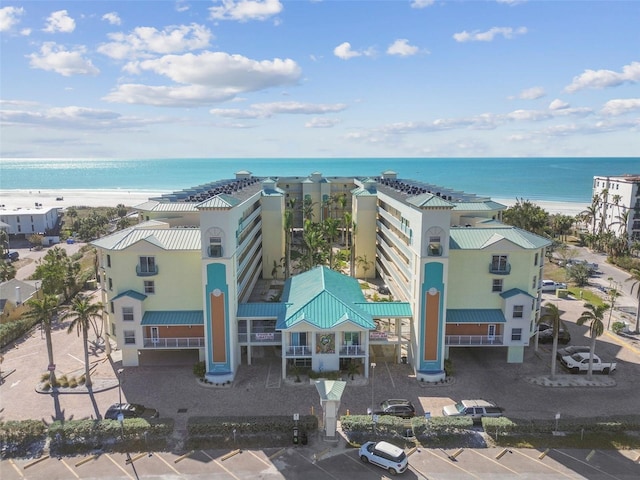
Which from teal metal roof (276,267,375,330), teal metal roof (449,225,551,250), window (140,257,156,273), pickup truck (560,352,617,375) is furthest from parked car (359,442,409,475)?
window (140,257,156,273)

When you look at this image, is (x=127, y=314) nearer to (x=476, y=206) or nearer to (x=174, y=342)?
(x=174, y=342)

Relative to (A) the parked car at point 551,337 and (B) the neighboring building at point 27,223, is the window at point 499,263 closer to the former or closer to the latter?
(A) the parked car at point 551,337

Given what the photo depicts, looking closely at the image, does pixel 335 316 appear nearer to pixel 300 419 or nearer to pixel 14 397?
pixel 300 419

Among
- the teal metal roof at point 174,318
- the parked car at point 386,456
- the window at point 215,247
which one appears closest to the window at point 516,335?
the parked car at point 386,456

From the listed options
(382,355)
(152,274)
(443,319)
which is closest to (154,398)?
(152,274)

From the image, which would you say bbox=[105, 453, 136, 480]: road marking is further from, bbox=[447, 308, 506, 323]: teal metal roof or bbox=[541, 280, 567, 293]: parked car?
bbox=[541, 280, 567, 293]: parked car

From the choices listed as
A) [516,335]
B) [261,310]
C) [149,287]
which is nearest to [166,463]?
[261,310]
